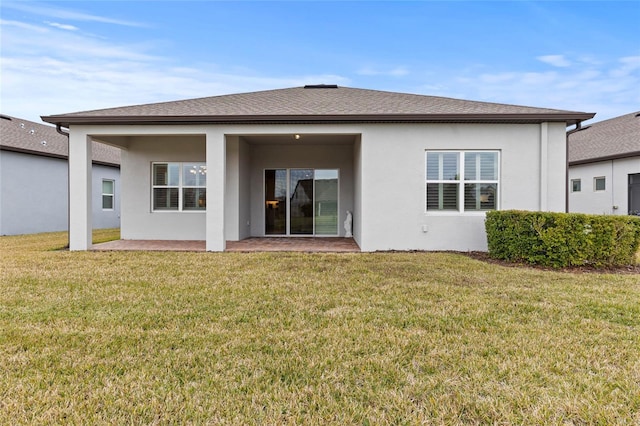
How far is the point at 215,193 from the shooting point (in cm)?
857

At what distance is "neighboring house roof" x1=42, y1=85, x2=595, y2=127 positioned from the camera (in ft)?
26.7

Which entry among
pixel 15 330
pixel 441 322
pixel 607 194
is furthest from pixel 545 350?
pixel 607 194

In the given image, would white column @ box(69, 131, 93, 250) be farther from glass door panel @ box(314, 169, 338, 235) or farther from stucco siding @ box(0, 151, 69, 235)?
glass door panel @ box(314, 169, 338, 235)

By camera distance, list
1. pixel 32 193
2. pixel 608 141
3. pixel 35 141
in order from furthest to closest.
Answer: pixel 608 141
pixel 35 141
pixel 32 193

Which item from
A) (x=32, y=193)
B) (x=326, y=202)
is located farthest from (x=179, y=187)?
(x=32, y=193)

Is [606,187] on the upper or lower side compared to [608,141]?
lower

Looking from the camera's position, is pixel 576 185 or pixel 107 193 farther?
pixel 576 185

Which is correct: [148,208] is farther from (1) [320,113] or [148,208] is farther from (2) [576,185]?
(2) [576,185]

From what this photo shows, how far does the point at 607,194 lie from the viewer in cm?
1529

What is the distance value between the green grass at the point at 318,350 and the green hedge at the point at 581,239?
0.99m

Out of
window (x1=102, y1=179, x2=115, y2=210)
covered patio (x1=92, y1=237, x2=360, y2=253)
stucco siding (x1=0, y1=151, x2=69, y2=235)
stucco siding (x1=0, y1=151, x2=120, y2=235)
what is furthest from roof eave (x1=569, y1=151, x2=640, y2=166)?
stucco siding (x1=0, y1=151, x2=69, y2=235)

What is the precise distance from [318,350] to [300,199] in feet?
30.5

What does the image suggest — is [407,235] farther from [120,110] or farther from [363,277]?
[120,110]

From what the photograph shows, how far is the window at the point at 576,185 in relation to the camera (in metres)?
16.8
